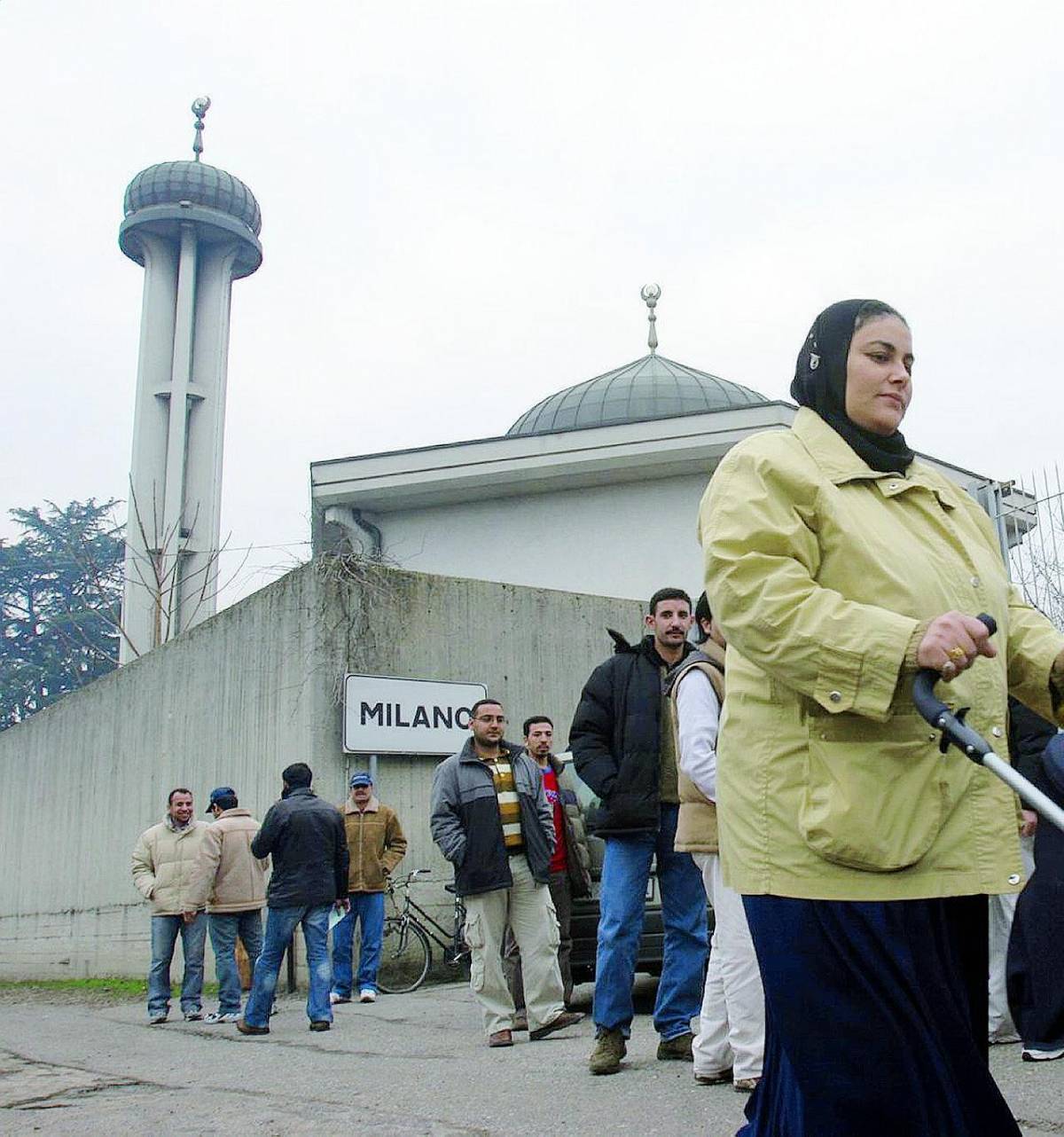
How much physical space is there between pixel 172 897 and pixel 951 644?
10680 mm

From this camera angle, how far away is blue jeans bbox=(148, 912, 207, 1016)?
37.8 feet

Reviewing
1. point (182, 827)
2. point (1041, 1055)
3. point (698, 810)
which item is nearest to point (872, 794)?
point (698, 810)

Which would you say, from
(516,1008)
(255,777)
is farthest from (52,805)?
(516,1008)

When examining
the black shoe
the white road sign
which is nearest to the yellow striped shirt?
the black shoe

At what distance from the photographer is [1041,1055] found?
586 centimetres

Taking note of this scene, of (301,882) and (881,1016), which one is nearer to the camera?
(881,1016)

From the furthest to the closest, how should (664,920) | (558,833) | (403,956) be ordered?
(403,956)
(558,833)
(664,920)

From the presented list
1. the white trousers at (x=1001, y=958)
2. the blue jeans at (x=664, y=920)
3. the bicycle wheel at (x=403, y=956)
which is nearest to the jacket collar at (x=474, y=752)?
the blue jeans at (x=664, y=920)

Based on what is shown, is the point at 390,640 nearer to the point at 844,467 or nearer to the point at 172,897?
the point at 172,897

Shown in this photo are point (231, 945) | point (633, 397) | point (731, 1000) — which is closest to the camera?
point (731, 1000)

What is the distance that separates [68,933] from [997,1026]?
45.1 feet

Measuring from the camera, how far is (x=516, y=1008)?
9.31 m

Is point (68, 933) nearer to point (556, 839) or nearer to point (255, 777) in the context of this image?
point (255, 777)

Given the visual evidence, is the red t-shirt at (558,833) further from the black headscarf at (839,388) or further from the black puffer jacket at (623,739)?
the black headscarf at (839,388)
